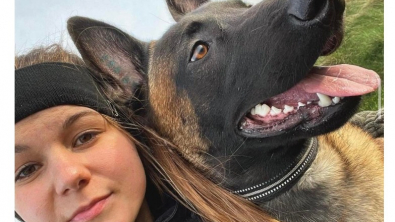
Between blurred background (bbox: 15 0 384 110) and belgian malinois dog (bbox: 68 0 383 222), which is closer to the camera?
belgian malinois dog (bbox: 68 0 383 222)

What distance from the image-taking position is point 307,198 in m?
1.30

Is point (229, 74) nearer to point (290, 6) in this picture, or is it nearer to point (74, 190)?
point (290, 6)

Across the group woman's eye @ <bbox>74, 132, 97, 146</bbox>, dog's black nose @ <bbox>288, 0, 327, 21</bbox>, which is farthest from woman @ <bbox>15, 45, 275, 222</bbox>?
dog's black nose @ <bbox>288, 0, 327, 21</bbox>

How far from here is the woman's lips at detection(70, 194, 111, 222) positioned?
1.21 metres

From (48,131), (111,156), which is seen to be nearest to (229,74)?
(111,156)

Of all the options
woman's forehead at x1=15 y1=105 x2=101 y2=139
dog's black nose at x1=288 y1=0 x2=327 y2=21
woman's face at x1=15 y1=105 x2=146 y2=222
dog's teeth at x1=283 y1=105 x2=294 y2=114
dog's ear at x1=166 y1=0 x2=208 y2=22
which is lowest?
woman's face at x1=15 y1=105 x2=146 y2=222

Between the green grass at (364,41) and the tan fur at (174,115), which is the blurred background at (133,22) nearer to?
the green grass at (364,41)

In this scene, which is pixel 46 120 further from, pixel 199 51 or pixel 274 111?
pixel 274 111

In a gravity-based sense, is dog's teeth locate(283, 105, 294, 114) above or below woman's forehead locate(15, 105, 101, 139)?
above

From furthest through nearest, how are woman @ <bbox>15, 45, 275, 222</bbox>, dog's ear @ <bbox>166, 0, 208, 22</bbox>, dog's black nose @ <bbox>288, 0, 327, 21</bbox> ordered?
dog's ear @ <bbox>166, 0, 208, 22</bbox> → woman @ <bbox>15, 45, 275, 222</bbox> → dog's black nose @ <bbox>288, 0, 327, 21</bbox>

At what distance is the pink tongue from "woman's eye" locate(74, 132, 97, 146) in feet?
1.79

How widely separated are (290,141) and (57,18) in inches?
28.1

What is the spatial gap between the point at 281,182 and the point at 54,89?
0.65 m

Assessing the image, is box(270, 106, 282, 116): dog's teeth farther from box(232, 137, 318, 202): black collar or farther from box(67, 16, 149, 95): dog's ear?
box(67, 16, 149, 95): dog's ear
